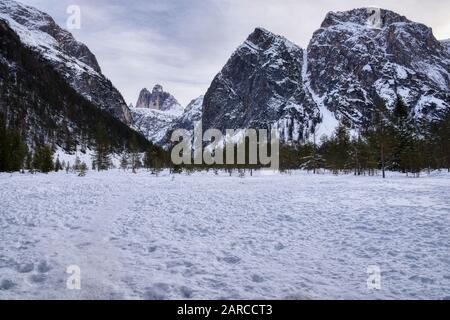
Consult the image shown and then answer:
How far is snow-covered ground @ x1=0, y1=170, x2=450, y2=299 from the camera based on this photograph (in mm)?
6430

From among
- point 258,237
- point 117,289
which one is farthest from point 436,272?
point 117,289

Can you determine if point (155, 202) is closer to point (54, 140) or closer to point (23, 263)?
point (23, 263)

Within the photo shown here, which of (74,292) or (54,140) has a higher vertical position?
(54,140)

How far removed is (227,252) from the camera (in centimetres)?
906

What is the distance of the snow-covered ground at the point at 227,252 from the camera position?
21.1 feet

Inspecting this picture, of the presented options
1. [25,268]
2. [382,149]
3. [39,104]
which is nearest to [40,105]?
[39,104]

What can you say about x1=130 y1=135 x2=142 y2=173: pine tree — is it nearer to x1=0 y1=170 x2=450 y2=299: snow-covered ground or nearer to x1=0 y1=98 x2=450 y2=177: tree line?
x1=0 y1=98 x2=450 y2=177: tree line

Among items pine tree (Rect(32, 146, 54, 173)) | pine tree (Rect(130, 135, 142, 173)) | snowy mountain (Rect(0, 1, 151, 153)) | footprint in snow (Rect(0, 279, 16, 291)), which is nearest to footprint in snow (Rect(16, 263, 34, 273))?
footprint in snow (Rect(0, 279, 16, 291))

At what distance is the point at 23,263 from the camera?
769 centimetres

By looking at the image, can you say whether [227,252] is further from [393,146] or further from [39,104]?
[39,104]

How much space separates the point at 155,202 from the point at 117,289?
13.2 metres

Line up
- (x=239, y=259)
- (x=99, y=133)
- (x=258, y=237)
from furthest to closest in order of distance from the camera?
(x=99, y=133) → (x=258, y=237) → (x=239, y=259)
